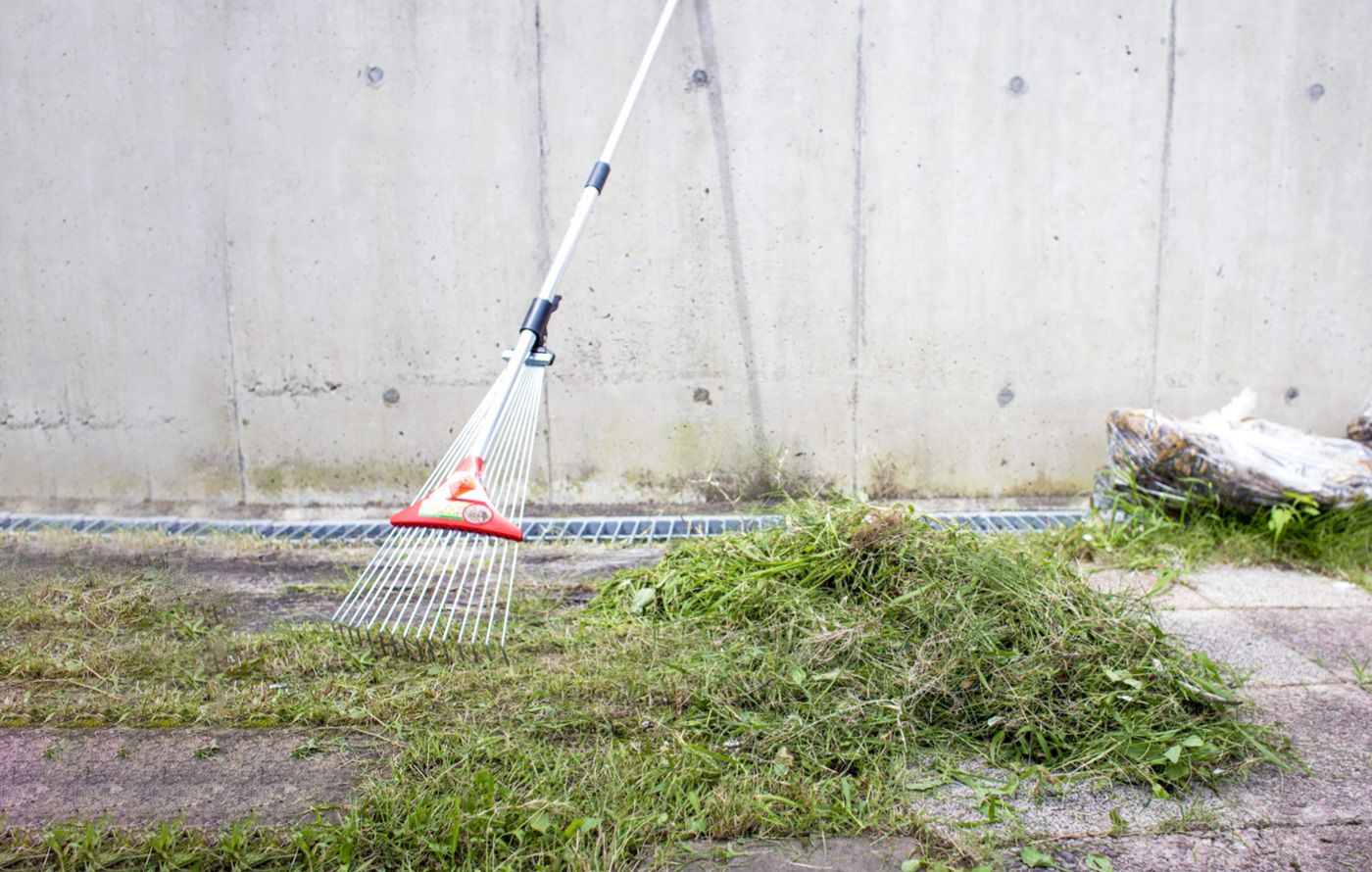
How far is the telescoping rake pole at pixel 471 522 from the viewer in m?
1.98

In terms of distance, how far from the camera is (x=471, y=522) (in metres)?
1.97

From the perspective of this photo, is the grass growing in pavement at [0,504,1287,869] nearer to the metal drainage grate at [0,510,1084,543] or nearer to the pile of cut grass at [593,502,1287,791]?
the pile of cut grass at [593,502,1287,791]

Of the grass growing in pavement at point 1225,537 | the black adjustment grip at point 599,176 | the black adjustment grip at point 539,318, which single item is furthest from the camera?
the grass growing in pavement at point 1225,537

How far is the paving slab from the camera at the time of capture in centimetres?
152

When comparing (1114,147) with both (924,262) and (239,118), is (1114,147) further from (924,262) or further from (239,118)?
(239,118)

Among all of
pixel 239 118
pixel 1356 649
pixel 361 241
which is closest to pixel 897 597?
pixel 1356 649

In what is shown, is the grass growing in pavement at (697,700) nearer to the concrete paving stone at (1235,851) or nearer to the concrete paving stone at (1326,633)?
the concrete paving stone at (1235,851)

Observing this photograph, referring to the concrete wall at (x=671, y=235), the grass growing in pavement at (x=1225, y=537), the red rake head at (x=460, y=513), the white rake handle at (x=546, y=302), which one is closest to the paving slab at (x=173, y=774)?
the red rake head at (x=460, y=513)

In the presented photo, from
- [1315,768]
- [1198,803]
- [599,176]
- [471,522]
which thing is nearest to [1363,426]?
[1315,768]

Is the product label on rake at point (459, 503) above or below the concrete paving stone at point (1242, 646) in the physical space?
above

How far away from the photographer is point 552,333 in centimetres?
357

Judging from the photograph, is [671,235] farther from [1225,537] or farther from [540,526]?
[1225,537]

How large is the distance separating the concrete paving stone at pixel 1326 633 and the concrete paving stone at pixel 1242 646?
1.7 inches

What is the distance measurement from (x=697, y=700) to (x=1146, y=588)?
1742 mm
